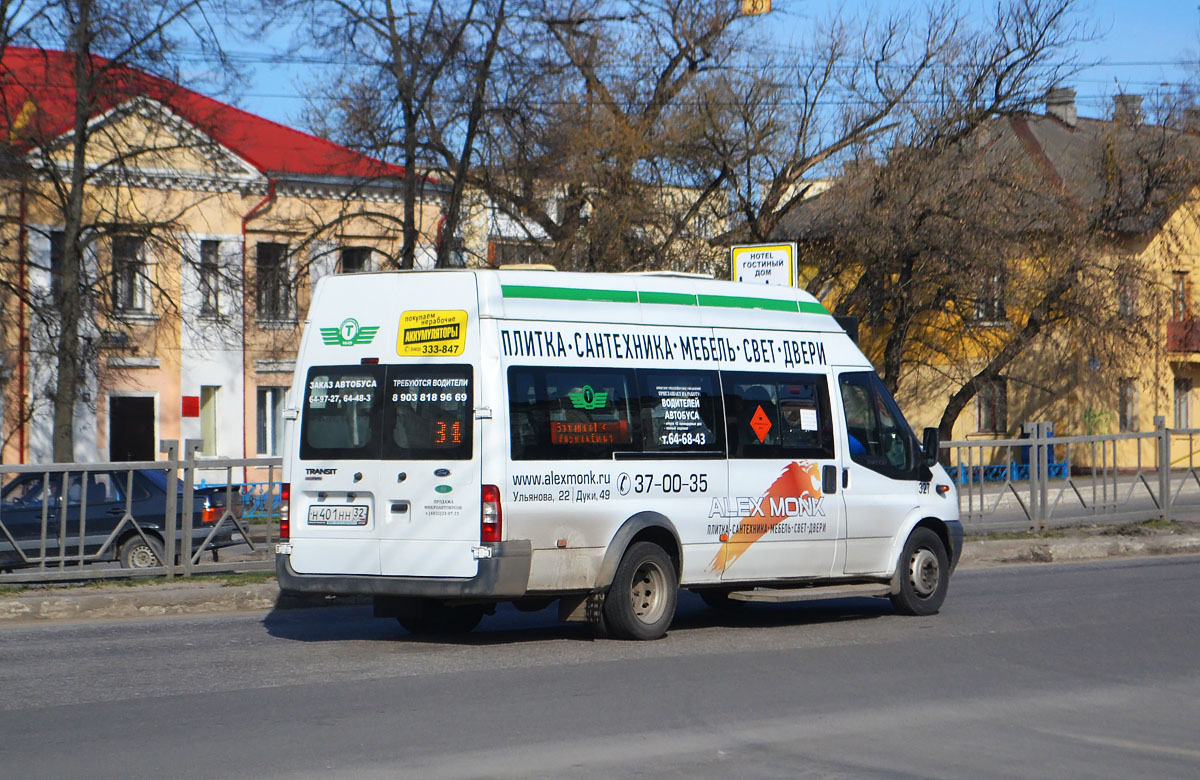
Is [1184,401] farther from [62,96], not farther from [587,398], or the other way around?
[587,398]

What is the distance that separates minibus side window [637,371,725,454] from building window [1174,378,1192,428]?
39.8 meters

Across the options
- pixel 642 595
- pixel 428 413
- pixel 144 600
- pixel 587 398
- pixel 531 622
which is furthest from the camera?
pixel 144 600

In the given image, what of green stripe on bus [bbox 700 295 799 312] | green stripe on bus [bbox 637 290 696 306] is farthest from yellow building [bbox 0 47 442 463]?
green stripe on bus [bbox 637 290 696 306]

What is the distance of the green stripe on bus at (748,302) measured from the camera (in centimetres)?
1147

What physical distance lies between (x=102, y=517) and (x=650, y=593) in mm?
6420

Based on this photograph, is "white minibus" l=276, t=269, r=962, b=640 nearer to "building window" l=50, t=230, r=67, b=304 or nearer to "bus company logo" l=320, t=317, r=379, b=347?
"bus company logo" l=320, t=317, r=379, b=347

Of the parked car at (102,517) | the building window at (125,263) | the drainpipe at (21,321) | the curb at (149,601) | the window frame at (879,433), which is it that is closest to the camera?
the window frame at (879,433)

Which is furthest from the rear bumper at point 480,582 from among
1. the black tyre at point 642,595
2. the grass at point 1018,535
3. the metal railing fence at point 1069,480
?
the grass at point 1018,535

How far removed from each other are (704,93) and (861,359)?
692 inches

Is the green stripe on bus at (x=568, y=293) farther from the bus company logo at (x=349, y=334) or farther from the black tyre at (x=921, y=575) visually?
the black tyre at (x=921, y=575)

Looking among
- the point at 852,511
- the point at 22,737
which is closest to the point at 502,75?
the point at 852,511

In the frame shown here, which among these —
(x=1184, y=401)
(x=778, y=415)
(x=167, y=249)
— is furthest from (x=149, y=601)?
(x=1184, y=401)

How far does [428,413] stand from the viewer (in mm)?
10070

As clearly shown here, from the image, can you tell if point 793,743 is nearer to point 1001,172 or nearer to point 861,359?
point 861,359
